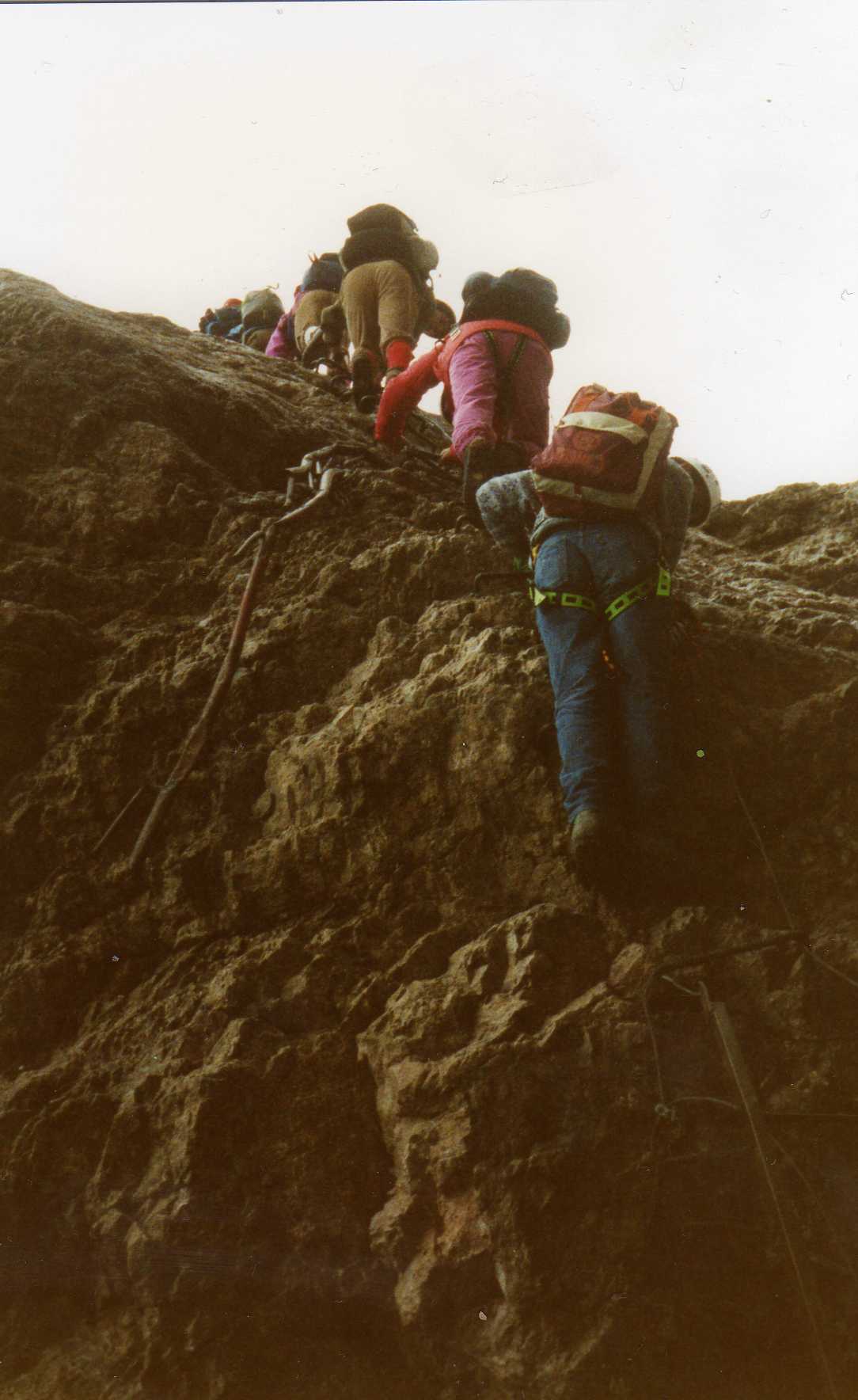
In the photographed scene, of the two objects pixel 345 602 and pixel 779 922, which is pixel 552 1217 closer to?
pixel 779 922

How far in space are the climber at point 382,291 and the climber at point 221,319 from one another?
12.9 feet

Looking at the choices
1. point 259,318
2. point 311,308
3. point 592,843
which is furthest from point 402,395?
point 259,318

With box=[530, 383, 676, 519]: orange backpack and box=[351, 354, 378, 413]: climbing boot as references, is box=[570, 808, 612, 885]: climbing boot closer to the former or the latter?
box=[530, 383, 676, 519]: orange backpack

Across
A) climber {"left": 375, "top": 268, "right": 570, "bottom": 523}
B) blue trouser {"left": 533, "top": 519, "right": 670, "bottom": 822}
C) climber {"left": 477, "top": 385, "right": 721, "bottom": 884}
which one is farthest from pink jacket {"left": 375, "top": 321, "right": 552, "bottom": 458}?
blue trouser {"left": 533, "top": 519, "right": 670, "bottom": 822}

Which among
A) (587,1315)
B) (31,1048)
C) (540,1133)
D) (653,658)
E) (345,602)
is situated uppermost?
(345,602)

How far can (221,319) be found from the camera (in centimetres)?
1175

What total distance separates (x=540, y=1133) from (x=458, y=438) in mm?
3820

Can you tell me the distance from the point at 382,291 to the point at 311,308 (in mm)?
1979

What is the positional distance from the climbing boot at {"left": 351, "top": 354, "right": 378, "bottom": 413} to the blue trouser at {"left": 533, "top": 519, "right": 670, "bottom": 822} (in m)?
3.65

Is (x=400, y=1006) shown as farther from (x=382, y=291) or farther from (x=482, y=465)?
(x=382, y=291)

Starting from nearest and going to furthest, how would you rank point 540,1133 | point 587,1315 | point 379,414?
1. point 587,1315
2. point 540,1133
3. point 379,414

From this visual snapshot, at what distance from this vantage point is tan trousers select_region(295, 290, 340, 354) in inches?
374

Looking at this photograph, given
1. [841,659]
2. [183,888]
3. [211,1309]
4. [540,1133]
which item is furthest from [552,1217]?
[841,659]

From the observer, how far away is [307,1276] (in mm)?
3287
